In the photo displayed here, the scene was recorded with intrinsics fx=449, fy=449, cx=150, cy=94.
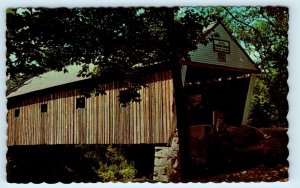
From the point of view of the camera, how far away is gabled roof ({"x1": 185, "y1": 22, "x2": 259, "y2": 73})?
730cm

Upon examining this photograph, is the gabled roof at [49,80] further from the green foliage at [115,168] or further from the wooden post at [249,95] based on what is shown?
the wooden post at [249,95]

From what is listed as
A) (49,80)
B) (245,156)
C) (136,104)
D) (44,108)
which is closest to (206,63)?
(136,104)

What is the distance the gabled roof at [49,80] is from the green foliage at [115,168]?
1.40m

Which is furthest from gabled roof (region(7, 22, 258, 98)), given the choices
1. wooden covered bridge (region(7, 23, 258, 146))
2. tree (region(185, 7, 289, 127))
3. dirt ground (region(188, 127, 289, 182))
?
dirt ground (region(188, 127, 289, 182))

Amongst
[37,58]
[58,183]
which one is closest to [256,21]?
[37,58]

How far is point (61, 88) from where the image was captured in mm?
8516

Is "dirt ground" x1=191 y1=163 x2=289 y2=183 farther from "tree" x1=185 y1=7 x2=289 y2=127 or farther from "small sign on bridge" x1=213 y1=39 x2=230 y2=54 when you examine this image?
"small sign on bridge" x1=213 y1=39 x2=230 y2=54

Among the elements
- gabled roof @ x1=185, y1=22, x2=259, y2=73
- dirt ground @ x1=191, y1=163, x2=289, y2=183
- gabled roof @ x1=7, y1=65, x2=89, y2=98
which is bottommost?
dirt ground @ x1=191, y1=163, x2=289, y2=183

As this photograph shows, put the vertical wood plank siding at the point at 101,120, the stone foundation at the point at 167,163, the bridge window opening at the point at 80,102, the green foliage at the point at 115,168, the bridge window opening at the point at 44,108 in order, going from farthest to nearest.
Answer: the bridge window opening at the point at 44,108
the bridge window opening at the point at 80,102
the vertical wood plank siding at the point at 101,120
the stone foundation at the point at 167,163
the green foliage at the point at 115,168

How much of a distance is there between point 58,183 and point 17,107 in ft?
5.49

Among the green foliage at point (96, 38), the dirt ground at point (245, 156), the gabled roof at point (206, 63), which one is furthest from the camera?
the gabled roof at point (206, 63)

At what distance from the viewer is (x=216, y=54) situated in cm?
774

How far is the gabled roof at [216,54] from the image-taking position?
24.0 feet

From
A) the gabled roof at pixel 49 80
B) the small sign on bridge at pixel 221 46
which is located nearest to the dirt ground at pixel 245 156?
the small sign on bridge at pixel 221 46
